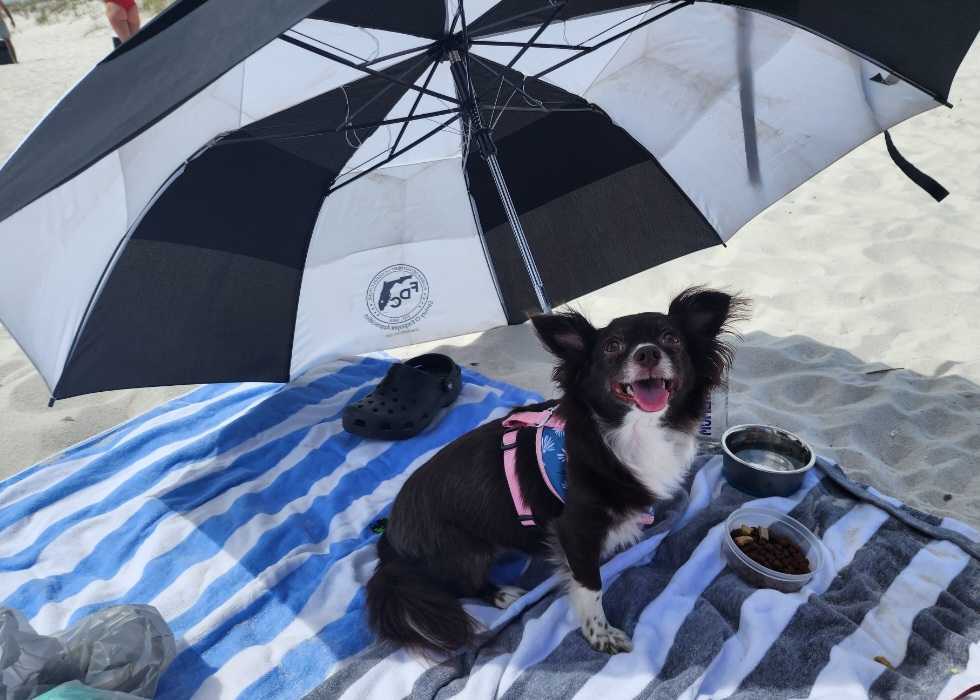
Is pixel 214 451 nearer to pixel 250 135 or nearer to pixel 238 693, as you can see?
pixel 238 693

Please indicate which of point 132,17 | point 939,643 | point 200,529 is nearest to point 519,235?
point 200,529

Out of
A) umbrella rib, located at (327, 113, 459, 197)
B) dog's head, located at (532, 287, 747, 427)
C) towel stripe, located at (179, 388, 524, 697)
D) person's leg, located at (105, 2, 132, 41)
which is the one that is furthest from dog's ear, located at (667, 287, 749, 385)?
person's leg, located at (105, 2, 132, 41)

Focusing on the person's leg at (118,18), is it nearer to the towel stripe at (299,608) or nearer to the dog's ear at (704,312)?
the towel stripe at (299,608)

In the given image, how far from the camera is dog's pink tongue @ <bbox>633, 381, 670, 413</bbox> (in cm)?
188

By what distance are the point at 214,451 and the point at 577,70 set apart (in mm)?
2641

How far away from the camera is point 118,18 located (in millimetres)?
7820

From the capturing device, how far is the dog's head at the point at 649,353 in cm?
190

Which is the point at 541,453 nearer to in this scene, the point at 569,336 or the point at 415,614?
the point at 569,336

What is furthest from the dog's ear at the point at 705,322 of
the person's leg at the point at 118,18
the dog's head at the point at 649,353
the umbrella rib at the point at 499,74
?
the person's leg at the point at 118,18

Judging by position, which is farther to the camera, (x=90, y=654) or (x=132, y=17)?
(x=132, y=17)

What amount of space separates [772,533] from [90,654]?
2442 mm

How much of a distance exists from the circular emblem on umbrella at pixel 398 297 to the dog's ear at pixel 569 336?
4.40 feet

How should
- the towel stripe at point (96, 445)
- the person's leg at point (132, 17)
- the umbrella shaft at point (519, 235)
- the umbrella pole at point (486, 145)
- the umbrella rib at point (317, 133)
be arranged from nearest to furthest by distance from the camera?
1. the umbrella rib at point (317, 133)
2. the umbrella pole at point (486, 145)
3. the umbrella shaft at point (519, 235)
4. the towel stripe at point (96, 445)
5. the person's leg at point (132, 17)

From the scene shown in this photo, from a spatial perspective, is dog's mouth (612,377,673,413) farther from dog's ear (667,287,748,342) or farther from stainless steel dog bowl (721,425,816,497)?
stainless steel dog bowl (721,425,816,497)
